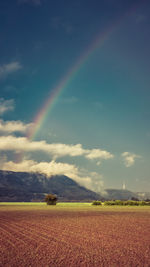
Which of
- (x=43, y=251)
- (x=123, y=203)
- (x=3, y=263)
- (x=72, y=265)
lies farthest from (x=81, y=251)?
(x=123, y=203)

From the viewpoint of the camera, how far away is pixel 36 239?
67.2ft

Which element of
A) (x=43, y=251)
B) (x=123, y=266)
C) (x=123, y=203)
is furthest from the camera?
(x=123, y=203)

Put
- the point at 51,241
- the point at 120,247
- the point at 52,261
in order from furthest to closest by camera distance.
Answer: the point at 51,241 → the point at 120,247 → the point at 52,261

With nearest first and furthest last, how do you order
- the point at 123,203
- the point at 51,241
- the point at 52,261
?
the point at 52,261
the point at 51,241
the point at 123,203

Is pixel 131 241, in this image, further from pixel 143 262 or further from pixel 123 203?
pixel 123 203

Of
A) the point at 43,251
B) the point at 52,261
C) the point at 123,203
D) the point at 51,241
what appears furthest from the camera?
the point at 123,203

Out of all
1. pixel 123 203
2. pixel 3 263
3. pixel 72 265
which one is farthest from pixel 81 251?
pixel 123 203

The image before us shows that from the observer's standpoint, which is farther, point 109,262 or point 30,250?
point 30,250

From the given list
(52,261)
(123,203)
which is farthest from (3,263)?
(123,203)

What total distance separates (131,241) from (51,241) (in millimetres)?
5838

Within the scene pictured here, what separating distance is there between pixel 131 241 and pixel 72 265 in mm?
8381

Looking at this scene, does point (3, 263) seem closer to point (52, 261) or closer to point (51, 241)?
point (52, 261)

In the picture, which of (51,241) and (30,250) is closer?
(30,250)

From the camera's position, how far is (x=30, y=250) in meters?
16.4
